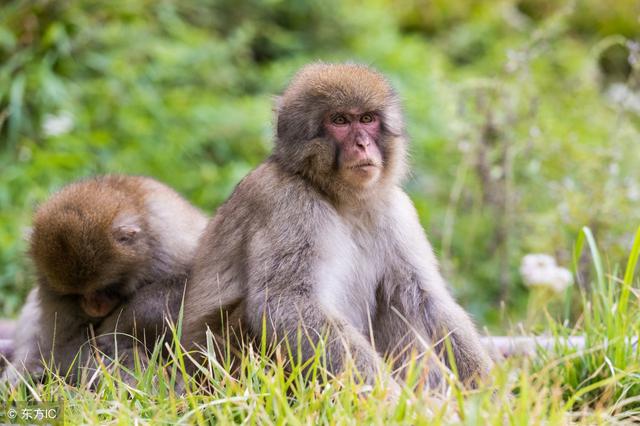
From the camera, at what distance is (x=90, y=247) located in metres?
4.61

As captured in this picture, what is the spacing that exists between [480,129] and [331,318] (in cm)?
381

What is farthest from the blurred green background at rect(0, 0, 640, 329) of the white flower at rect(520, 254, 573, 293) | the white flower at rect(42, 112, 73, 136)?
the white flower at rect(520, 254, 573, 293)

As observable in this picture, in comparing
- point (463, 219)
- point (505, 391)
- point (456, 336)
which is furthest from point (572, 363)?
point (463, 219)

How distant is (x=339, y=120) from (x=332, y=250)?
0.60m

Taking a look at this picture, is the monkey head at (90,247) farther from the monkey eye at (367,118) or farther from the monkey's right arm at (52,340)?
the monkey eye at (367,118)

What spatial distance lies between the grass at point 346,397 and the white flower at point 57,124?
174 inches

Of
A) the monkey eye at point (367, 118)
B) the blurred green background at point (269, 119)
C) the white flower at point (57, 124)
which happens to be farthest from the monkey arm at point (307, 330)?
the white flower at point (57, 124)

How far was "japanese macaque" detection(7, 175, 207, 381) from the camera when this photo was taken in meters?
4.61

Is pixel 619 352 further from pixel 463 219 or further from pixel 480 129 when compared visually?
pixel 463 219

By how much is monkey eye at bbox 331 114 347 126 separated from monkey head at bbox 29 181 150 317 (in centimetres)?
120

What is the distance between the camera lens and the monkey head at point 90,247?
15.1 ft

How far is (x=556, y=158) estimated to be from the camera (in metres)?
7.56

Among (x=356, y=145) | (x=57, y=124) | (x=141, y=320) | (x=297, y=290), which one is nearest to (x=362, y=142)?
(x=356, y=145)

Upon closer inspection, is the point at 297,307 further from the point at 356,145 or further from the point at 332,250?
the point at 356,145
